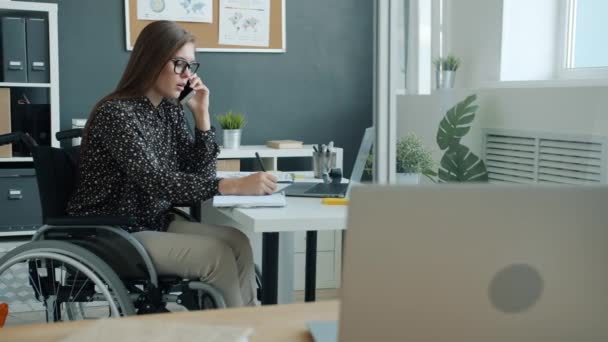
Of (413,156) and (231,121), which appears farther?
(231,121)

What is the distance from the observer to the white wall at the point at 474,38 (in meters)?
2.42

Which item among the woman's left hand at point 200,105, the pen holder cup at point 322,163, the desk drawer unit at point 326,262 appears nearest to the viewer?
the woman's left hand at point 200,105

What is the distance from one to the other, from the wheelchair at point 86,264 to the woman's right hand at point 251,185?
0.92ft

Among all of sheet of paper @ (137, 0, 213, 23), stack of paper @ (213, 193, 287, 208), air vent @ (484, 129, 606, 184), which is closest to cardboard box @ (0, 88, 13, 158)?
sheet of paper @ (137, 0, 213, 23)

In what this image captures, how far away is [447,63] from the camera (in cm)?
244

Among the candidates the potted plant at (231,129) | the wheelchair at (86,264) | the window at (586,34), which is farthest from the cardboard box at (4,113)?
the window at (586,34)

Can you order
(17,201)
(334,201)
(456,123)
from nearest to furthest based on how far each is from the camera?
(334,201)
(456,123)
(17,201)

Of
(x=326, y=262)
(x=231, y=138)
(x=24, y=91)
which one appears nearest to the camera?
(x=326, y=262)

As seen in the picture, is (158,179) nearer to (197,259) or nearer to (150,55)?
(197,259)

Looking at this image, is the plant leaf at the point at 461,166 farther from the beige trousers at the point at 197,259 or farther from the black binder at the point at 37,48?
the black binder at the point at 37,48

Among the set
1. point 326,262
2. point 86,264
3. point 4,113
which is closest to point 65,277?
point 86,264

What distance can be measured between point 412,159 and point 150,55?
2.98ft

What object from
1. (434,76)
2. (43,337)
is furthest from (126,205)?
(43,337)

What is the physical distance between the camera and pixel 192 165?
2545mm
